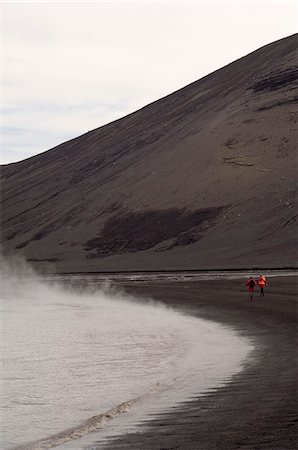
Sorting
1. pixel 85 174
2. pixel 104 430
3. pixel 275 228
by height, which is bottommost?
pixel 104 430

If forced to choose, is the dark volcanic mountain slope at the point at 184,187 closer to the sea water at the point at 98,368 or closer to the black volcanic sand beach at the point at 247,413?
the sea water at the point at 98,368

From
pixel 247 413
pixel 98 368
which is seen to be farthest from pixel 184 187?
pixel 247 413

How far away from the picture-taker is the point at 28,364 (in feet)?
63.9

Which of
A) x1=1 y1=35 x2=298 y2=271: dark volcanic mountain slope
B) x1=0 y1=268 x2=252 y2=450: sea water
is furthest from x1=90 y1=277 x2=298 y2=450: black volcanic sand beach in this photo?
x1=1 y1=35 x2=298 y2=271: dark volcanic mountain slope

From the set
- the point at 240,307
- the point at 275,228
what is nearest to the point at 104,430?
the point at 240,307

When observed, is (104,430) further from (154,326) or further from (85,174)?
(85,174)

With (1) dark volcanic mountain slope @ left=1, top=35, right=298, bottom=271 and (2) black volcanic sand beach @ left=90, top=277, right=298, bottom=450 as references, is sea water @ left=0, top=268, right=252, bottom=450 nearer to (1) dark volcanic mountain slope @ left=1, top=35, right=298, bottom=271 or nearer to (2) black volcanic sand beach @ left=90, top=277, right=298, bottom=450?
(2) black volcanic sand beach @ left=90, top=277, right=298, bottom=450

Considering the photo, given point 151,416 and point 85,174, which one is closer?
point 151,416

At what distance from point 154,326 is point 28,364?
957cm

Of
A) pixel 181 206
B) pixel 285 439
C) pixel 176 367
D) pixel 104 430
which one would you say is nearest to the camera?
pixel 285 439

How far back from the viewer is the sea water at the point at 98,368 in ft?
41.0

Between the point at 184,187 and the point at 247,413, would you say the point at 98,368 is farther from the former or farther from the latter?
the point at 184,187

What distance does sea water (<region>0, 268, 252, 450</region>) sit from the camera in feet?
41.0

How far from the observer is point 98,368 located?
60.8 feet
